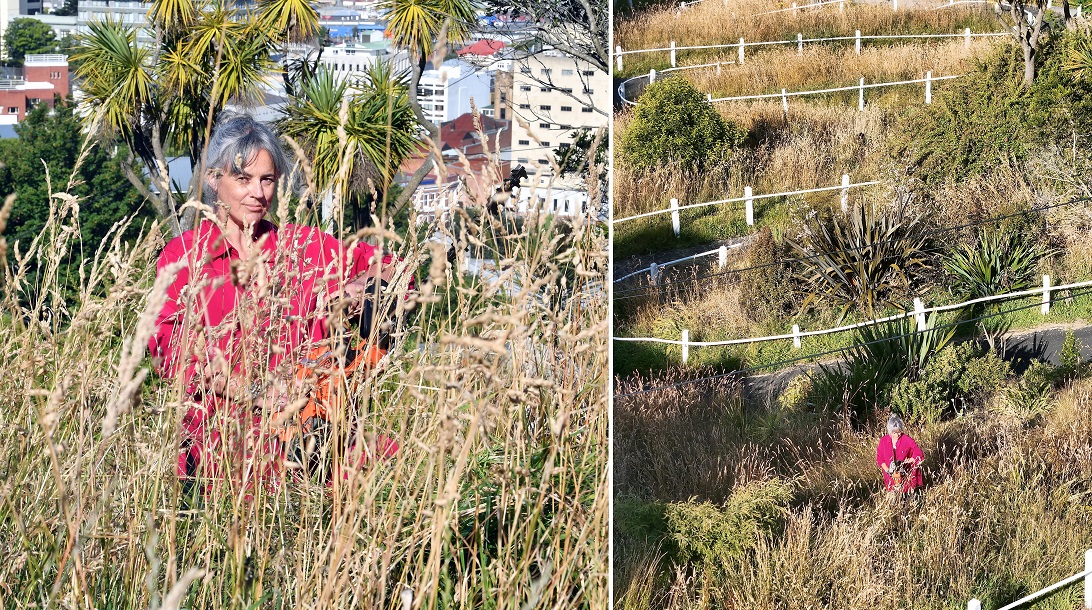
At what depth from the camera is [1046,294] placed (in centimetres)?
207

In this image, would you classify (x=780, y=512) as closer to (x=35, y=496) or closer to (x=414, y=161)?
(x=35, y=496)

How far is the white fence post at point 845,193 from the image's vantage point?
1787mm

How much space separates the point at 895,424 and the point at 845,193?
46 cm

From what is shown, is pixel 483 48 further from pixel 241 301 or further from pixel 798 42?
pixel 241 301

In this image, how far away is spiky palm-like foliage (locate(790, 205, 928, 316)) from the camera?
5.79 feet

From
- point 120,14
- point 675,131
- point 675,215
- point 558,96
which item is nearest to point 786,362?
point 675,215

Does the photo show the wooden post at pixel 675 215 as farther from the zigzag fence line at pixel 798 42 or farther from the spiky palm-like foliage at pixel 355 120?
the spiky palm-like foliage at pixel 355 120

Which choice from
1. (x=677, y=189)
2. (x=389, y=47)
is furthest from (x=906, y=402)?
(x=389, y=47)

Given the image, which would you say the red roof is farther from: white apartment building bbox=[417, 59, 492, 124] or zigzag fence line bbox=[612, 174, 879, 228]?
zigzag fence line bbox=[612, 174, 879, 228]

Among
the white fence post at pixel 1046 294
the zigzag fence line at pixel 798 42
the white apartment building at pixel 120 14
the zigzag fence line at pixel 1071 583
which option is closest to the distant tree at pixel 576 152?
the zigzag fence line at pixel 798 42

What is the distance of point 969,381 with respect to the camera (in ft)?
Answer: 6.52

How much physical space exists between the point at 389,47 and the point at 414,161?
12.7 inches

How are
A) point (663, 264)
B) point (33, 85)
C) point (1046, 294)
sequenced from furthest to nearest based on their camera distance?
point (33, 85) → point (1046, 294) → point (663, 264)

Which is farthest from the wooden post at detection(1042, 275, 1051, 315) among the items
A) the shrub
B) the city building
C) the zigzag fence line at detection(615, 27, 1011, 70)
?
the city building
